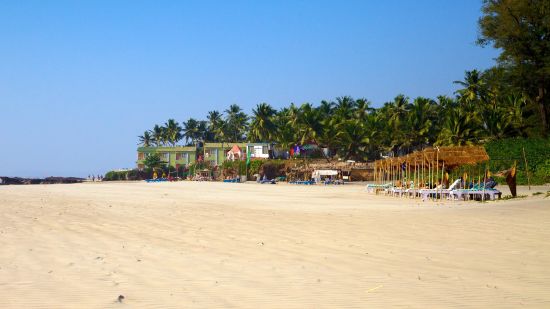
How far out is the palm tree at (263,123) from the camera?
101m

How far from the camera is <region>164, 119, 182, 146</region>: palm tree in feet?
439

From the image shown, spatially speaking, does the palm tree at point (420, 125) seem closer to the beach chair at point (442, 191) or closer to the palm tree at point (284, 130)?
the palm tree at point (284, 130)

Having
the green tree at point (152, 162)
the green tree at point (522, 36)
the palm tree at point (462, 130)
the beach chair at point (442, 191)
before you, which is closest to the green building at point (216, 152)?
the green tree at point (152, 162)

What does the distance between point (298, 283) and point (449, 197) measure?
2022cm

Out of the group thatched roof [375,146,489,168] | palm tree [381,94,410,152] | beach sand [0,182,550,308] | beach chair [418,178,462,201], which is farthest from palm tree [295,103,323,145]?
beach sand [0,182,550,308]

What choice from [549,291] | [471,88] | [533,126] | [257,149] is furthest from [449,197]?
[257,149]

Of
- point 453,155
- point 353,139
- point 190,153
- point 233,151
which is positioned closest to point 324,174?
point 353,139

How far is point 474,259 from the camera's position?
7488 millimetres

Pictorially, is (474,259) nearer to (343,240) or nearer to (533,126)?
(343,240)

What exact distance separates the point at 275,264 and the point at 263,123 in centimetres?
9469

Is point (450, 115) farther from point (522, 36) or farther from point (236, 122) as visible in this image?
point (236, 122)

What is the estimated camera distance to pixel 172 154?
10962cm

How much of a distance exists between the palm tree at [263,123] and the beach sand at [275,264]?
292ft

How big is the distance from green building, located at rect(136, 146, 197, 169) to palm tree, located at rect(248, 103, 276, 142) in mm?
14672
